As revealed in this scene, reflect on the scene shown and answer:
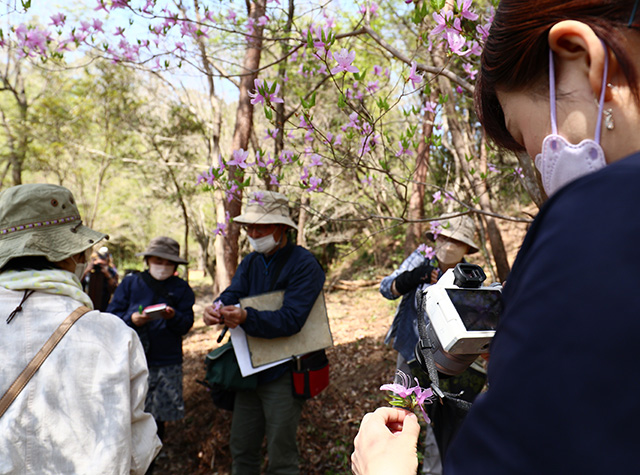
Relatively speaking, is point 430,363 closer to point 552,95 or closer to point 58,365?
point 552,95

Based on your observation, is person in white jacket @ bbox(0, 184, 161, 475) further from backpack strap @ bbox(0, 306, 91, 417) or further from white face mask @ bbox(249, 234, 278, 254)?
white face mask @ bbox(249, 234, 278, 254)

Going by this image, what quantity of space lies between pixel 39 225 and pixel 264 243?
165cm

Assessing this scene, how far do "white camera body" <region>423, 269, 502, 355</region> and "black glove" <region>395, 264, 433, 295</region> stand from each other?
2.45 m

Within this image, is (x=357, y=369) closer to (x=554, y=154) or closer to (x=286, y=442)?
(x=286, y=442)

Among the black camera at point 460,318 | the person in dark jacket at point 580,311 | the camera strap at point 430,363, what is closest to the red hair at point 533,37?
the person in dark jacket at point 580,311

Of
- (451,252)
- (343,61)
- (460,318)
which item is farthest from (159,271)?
(460,318)

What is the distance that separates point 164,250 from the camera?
3986mm

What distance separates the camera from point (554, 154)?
74 centimetres

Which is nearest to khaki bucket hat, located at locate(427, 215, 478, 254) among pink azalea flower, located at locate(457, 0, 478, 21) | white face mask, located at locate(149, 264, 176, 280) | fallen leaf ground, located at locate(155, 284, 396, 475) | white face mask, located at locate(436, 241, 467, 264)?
white face mask, located at locate(436, 241, 467, 264)

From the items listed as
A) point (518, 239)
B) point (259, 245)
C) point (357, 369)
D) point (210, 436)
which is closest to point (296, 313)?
point (259, 245)

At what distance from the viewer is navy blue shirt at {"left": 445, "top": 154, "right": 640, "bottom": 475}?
43 cm

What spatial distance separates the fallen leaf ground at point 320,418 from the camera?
400 centimetres

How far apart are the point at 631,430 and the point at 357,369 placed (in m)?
5.66

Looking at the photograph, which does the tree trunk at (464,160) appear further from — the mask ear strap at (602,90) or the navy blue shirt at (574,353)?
the navy blue shirt at (574,353)
